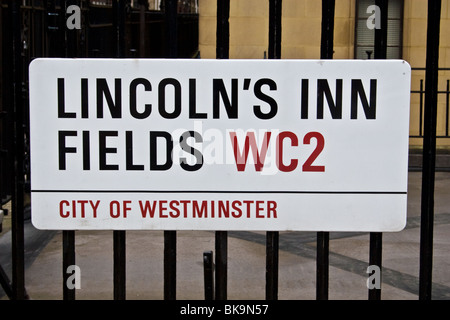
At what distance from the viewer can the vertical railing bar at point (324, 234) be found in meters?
3.13

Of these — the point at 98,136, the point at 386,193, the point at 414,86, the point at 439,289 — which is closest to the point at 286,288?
the point at 439,289

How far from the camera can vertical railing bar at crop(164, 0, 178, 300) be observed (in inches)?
124

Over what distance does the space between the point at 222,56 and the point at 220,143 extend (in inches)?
15.9

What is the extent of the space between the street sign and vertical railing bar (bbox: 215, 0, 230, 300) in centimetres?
11

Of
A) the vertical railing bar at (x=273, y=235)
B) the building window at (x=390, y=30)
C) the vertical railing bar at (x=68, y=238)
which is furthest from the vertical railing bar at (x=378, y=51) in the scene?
the building window at (x=390, y=30)

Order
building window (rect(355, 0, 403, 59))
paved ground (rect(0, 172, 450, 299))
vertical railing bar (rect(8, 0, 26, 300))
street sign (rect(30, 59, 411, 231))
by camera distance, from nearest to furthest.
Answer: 1. street sign (rect(30, 59, 411, 231))
2. vertical railing bar (rect(8, 0, 26, 300))
3. paved ground (rect(0, 172, 450, 299))
4. building window (rect(355, 0, 403, 59))

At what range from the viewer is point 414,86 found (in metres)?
11.3

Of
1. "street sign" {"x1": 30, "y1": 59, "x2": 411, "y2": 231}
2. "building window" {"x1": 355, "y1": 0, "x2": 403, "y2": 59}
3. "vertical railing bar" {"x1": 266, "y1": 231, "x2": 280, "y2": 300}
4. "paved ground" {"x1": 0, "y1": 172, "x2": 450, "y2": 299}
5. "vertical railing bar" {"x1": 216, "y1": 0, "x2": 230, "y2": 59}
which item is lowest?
"paved ground" {"x1": 0, "y1": 172, "x2": 450, "y2": 299}

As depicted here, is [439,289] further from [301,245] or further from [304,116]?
[304,116]

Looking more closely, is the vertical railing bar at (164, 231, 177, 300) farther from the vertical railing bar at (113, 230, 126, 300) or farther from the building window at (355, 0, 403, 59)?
the building window at (355, 0, 403, 59)

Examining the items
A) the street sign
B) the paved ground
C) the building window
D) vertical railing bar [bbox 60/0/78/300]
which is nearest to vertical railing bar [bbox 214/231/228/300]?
the street sign

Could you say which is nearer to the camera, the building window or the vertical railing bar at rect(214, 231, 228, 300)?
the vertical railing bar at rect(214, 231, 228, 300)

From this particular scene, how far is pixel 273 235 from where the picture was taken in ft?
10.6

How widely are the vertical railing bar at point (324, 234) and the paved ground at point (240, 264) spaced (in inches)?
70.1
